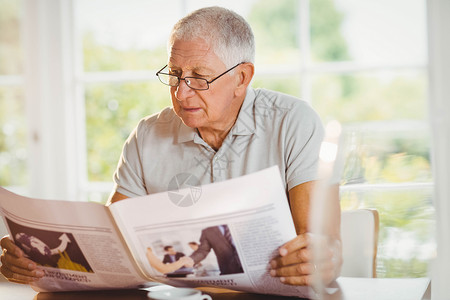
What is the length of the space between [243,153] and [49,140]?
77.7 inches

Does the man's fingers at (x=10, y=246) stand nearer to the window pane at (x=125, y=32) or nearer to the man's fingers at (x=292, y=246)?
the man's fingers at (x=292, y=246)

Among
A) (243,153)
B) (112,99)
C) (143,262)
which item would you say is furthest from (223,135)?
(112,99)

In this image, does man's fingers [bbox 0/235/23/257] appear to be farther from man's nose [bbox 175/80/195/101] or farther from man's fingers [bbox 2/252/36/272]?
man's nose [bbox 175/80/195/101]

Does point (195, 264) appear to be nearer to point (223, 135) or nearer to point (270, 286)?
point (270, 286)

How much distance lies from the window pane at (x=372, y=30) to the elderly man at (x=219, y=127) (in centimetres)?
127

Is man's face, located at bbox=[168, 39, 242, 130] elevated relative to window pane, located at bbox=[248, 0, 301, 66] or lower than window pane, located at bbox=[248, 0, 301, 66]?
lower

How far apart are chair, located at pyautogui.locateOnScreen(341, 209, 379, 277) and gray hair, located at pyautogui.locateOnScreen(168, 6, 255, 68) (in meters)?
1.02

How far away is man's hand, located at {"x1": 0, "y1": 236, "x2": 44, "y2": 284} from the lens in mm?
1177

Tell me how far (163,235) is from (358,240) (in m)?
0.54

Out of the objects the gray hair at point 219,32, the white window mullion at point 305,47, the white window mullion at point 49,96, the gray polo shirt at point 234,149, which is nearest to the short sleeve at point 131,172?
the gray polo shirt at point 234,149

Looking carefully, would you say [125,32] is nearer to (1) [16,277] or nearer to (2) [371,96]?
(2) [371,96]

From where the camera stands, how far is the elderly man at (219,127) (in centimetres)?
153

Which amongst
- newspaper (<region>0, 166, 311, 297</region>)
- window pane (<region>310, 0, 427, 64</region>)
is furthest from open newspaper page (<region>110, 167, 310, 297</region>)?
window pane (<region>310, 0, 427, 64</region>)

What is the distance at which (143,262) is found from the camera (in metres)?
1.09
